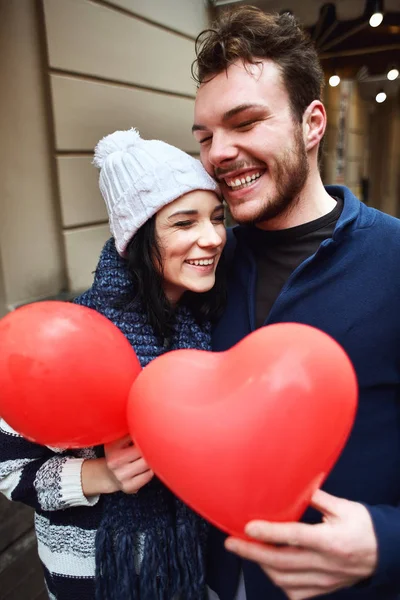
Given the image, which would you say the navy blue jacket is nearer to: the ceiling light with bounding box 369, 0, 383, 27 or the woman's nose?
the woman's nose

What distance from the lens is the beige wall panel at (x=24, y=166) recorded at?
281 centimetres

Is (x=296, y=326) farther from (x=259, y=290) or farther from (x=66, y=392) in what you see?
(x=259, y=290)

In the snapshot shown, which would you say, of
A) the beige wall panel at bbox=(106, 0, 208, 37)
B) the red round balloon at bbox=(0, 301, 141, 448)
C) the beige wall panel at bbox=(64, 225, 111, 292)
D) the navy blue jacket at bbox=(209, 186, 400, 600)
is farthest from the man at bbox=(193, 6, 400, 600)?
the beige wall panel at bbox=(106, 0, 208, 37)

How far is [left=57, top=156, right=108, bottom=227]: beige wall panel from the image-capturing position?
319 centimetres

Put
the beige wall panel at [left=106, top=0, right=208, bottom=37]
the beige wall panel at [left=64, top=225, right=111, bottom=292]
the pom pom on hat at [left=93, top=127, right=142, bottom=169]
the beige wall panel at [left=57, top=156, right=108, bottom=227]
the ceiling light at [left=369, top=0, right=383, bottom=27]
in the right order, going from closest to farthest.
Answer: the pom pom on hat at [left=93, top=127, right=142, bottom=169] → the beige wall panel at [left=57, top=156, right=108, bottom=227] → the beige wall panel at [left=64, top=225, right=111, bottom=292] → the beige wall panel at [left=106, top=0, right=208, bottom=37] → the ceiling light at [left=369, top=0, right=383, bottom=27]

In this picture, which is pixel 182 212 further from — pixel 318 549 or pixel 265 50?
pixel 318 549

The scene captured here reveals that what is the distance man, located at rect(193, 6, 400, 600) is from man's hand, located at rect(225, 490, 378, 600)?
0.44 ft

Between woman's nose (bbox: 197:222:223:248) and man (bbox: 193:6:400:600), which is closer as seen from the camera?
man (bbox: 193:6:400:600)

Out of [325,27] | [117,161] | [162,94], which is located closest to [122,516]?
[117,161]

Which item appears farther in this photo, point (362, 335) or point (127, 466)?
point (362, 335)

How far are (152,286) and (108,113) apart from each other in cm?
252

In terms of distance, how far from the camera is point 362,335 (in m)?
1.29

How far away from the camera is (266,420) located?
0.78 metres

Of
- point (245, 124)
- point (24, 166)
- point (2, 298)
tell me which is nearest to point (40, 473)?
point (245, 124)
